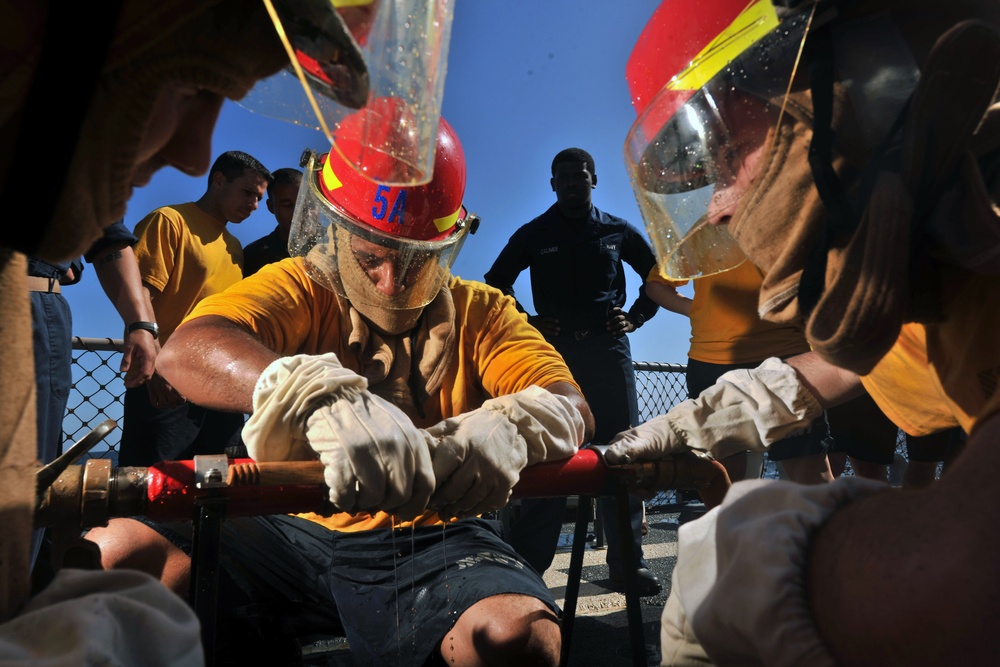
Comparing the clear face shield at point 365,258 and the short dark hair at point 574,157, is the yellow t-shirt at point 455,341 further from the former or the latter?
the short dark hair at point 574,157

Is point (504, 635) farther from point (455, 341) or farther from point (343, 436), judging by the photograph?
point (455, 341)

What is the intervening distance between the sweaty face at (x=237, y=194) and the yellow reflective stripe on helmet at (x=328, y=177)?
1.88 meters

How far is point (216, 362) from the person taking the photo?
2.23 metres

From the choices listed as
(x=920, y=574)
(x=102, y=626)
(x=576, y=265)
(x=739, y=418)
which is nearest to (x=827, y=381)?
(x=739, y=418)

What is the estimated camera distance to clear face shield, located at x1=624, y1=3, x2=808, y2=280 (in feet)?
4.25

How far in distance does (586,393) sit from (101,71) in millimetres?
3750

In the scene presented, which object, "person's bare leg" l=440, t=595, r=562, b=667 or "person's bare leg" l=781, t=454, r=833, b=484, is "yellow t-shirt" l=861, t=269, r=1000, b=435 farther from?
"person's bare leg" l=781, t=454, r=833, b=484

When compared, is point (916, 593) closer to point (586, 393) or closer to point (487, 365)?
point (487, 365)

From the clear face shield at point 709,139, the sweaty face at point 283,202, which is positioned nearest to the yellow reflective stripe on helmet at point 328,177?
the clear face shield at point 709,139

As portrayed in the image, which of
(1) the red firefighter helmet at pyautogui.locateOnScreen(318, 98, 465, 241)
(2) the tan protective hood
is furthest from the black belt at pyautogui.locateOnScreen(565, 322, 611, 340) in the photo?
(2) the tan protective hood

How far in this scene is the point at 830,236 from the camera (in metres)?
1.21

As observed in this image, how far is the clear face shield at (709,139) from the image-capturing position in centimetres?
129

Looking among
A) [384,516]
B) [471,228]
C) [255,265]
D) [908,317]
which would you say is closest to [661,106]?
[908,317]

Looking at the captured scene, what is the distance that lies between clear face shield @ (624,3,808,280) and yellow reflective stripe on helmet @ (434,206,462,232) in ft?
3.05
